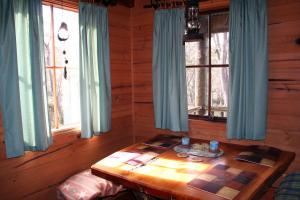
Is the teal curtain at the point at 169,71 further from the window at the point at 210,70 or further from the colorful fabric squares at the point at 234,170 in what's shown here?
the colorful fabric squares at the point at 234,170

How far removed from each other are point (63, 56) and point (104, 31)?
54 centimetres

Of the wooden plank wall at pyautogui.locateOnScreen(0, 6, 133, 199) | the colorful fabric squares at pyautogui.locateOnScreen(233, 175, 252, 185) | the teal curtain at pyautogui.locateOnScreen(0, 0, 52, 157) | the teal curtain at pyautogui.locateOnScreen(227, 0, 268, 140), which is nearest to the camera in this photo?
the colorful fabric squares at pyautogui.locateOnScreen(233, 175, 252, 185)

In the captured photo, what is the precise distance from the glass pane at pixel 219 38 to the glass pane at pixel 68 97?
1538 mm

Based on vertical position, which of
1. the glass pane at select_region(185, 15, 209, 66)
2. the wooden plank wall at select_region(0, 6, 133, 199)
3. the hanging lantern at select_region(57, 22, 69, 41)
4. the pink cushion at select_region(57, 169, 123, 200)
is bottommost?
the pink cushion at select_region(57, 169, 123, 200)

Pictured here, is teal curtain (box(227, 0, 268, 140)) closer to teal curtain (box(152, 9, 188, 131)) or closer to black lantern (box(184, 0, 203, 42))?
teal curtain (box(152, 9, 188, 131))

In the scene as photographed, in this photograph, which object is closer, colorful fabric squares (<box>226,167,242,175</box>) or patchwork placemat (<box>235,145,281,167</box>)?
colorful fabric squares (<box>226,167,242,175</box>)

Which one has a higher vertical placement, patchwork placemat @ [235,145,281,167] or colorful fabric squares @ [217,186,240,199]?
patchwork placemat @ [235,145,281,167]

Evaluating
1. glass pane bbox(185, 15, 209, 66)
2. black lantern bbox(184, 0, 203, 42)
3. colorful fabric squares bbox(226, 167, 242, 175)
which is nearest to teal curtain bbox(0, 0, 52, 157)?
black lantern bbox(184, 0, 203, 42)

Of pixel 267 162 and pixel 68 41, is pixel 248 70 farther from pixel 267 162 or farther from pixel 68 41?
pixel 68 41

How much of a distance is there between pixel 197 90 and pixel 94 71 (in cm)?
134

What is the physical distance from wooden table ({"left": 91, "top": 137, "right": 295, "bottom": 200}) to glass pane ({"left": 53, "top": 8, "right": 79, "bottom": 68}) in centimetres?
121

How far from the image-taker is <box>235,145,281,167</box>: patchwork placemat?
82.7 inches

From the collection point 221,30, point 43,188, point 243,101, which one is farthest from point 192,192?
point 221,30

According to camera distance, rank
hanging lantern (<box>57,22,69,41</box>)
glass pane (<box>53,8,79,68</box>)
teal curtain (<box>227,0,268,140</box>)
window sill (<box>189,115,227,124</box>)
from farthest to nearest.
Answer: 1. window sill (<box>189,115,227,124</box>)
2. glass pane (<box>53,8,79,68</box>)
3. teal curtain (<box>227,0,268,140</box>)
4. hanging lantern (<box>57,22,69,41</box>)
